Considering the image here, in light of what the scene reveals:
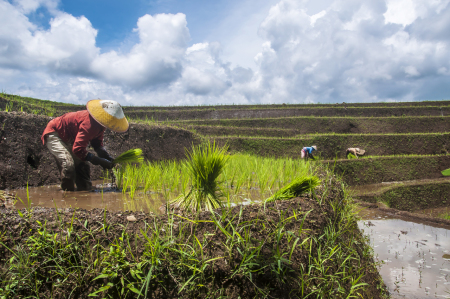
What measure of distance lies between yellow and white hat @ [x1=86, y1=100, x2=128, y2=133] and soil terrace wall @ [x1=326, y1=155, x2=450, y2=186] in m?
8.44

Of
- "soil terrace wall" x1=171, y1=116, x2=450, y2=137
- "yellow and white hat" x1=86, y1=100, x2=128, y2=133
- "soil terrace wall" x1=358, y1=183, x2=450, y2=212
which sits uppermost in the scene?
"soil terrace wall" x1=171, y1=116, x2=450, y2=137

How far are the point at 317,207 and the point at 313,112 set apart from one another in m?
17.7

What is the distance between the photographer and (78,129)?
11.0 feet

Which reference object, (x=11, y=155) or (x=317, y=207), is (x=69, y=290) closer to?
(x=317, y=207)

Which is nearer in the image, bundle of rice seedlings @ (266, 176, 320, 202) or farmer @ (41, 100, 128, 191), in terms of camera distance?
bundle of rice seedlings @ (266, 176, 320, 202)

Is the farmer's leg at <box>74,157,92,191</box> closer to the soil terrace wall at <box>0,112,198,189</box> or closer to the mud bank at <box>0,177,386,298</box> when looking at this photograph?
the soil terrace wall at <box>0,112,198,189</box>

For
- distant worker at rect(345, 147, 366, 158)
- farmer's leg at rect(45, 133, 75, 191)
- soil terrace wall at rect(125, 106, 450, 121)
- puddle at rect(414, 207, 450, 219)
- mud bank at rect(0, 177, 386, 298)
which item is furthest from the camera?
soil terrace wall at rect(125, 106, 450, 121)

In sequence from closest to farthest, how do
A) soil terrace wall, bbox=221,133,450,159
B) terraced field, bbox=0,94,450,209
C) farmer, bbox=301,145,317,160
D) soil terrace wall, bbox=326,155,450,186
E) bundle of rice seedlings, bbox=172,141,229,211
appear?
bundle of rice seedlings, bbox=172,141,229,211 < farmer, bbox=301,145,317,160 < soil terrace wall, bbox=326,155,450,186 < terraced field, bbox=0,94,450,209 < soil terrace wall, bbox=221,133,450,159

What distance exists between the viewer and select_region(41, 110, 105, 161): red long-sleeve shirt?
3021 millimetres

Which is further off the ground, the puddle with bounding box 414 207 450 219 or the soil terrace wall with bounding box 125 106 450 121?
the soil terrace wall with bounding box 125 106 450 121

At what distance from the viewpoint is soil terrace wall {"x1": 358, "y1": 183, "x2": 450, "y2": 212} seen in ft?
27.0

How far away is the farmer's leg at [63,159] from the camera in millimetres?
3158

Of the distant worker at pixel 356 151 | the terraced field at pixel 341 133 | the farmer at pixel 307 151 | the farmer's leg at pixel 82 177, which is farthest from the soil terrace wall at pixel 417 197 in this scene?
the farmer's leg at pixel 82 177

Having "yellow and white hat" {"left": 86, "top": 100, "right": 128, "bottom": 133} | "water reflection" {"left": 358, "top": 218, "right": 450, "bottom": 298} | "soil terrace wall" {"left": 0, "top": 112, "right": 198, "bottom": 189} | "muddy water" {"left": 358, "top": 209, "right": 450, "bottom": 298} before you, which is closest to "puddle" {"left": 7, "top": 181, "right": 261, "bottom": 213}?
"yellow and white hat" {"left": 86, "top": 100, "right": 128, "bottom": 133}
